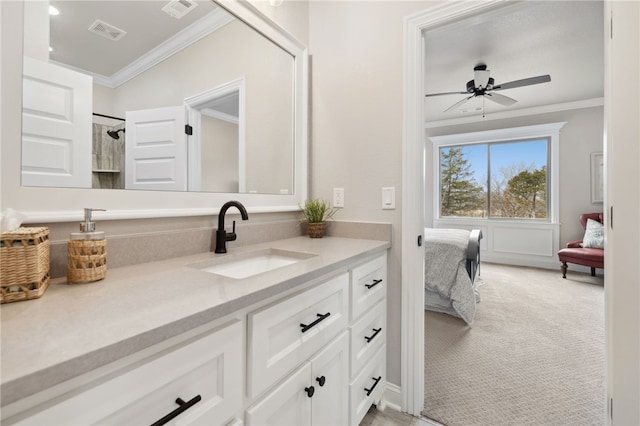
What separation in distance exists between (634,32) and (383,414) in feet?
6.35

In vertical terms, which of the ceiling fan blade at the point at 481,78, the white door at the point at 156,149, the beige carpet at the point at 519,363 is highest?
the ceiling fan blade at the point at 481,78

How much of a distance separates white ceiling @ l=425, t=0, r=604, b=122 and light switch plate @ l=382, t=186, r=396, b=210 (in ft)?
2.91

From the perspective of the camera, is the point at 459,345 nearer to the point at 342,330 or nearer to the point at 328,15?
the point at 342,330

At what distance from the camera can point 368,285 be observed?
135 centimetres

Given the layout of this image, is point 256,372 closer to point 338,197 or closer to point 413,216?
point 413,216

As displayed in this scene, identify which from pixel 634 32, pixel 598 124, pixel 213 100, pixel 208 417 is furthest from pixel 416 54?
pixel 598 124

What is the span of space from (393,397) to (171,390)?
138cm

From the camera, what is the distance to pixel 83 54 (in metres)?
0.96

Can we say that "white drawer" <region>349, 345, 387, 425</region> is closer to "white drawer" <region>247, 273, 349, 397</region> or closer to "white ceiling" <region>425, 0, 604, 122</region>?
"white drawer" <region>247, 273, 349, 397</region>

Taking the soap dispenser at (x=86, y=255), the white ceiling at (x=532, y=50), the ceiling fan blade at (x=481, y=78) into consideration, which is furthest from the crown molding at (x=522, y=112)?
the soap dispenser at (x=86, y=255)

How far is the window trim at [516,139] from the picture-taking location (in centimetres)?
468

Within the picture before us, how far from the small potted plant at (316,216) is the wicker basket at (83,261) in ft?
3.59

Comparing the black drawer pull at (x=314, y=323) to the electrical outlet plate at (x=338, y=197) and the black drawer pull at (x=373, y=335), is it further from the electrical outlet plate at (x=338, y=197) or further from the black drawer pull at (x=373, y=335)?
the electrical outlet plate at (x=338, y=197)

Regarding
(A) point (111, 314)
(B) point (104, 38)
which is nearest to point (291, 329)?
(A) point (111, 314)
